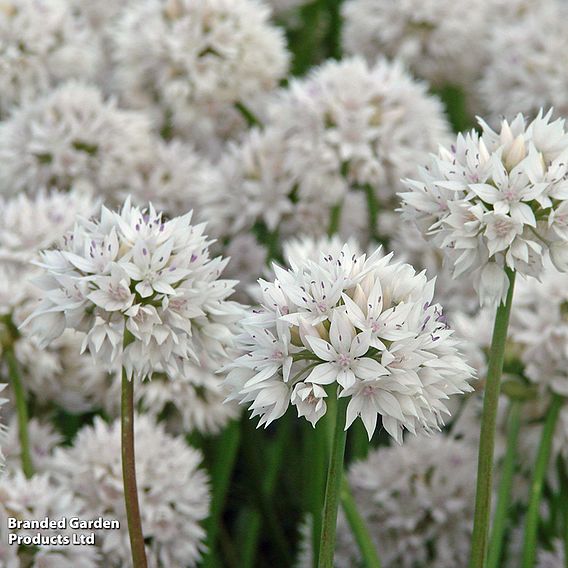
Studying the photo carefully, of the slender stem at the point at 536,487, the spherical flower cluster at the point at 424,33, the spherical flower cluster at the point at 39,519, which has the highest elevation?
the spherical flower cluster at the point at 424,33

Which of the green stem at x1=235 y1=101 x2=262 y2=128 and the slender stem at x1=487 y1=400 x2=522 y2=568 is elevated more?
the green stem at x1=235 y1=101 x2=262 y2=128

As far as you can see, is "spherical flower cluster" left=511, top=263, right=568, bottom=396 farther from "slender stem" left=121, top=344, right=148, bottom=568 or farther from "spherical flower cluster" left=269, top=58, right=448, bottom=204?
"slender stem" left=121, top=344, right=148, bottom=568

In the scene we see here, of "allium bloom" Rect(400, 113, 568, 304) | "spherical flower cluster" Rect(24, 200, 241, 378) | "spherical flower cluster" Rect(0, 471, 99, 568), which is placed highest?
"allium bloom" Rect(400, 113, 568, 304)

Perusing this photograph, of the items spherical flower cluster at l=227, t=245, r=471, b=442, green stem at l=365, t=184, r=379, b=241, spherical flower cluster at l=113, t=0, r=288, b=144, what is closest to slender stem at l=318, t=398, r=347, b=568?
spherical flower cluster at l=227, t=245, r=471, b=442

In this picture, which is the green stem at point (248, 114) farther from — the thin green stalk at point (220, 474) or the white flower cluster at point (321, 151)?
the thin green stalk at point (220, 474)

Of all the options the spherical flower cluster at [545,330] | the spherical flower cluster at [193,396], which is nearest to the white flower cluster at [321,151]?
the spherical flower cluster at [193,396]
